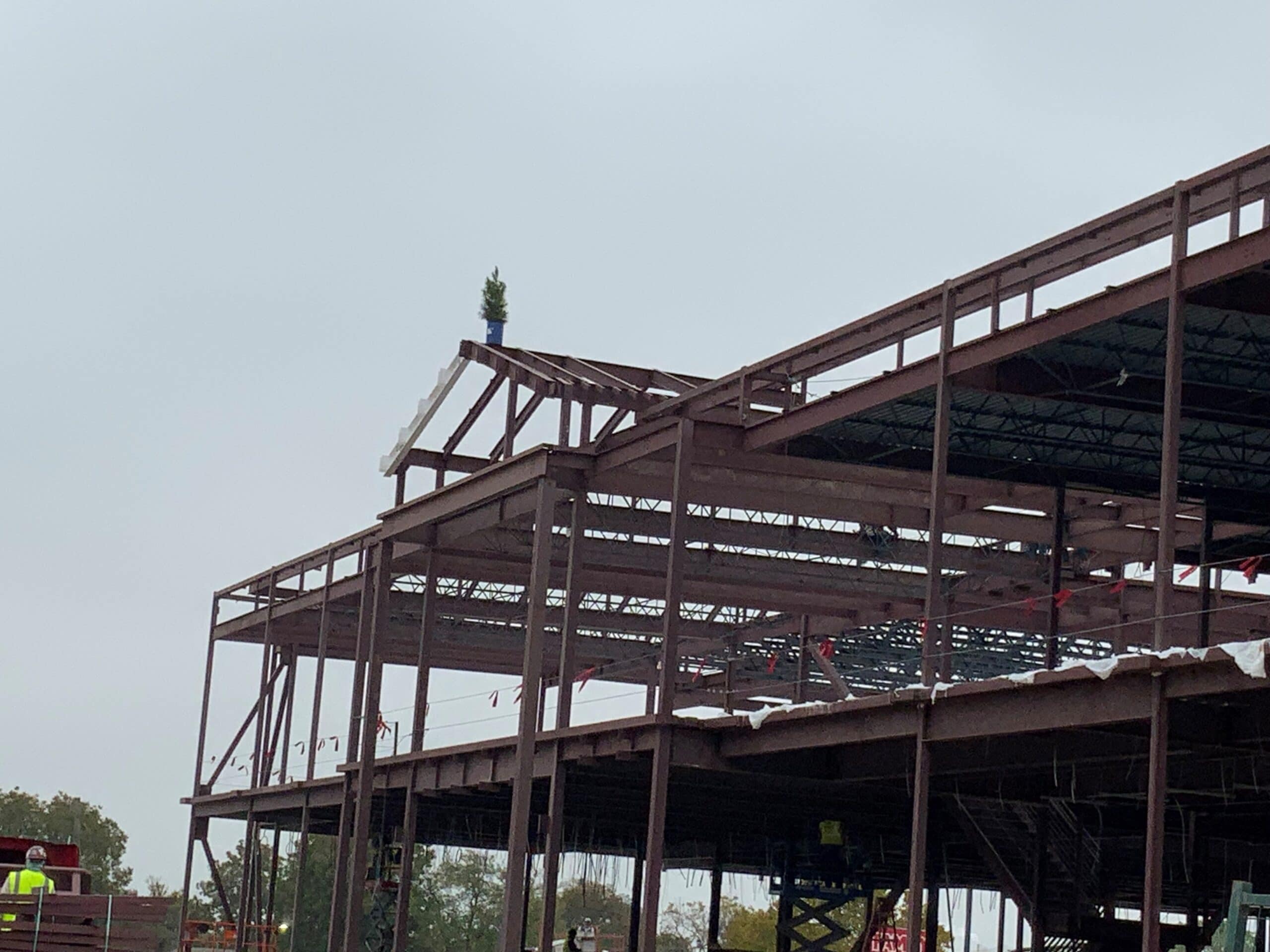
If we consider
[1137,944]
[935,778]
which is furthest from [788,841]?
[1137,944]

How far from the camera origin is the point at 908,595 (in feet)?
142

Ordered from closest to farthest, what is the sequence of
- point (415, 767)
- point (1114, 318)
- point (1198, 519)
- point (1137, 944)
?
1. point (1114, 318)
2. point (1137, 944)
3. point (1198, 519)
4. point (415, 767)

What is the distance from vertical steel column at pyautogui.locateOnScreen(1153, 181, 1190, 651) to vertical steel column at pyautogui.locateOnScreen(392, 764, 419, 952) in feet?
69.5

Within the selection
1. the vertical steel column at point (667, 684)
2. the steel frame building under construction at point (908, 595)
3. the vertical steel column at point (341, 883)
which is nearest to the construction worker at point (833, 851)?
the steel frame building under construction at point (908, 595)

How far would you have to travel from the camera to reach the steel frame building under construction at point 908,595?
24.8 m

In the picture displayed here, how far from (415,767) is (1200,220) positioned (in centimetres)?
2194

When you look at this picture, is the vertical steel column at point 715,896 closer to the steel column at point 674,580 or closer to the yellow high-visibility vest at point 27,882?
the steel column at point 674,580

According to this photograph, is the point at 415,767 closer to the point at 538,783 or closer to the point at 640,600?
the point at 538,783

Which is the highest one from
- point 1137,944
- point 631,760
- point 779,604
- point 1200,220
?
point 1200,220

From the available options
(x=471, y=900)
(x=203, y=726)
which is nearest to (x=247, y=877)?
(x=203, y=726)

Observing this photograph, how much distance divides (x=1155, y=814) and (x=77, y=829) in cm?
9465

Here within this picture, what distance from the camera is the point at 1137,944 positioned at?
101ft

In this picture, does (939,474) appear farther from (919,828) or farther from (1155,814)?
(1155,814)

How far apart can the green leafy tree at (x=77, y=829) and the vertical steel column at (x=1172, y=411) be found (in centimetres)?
8922
